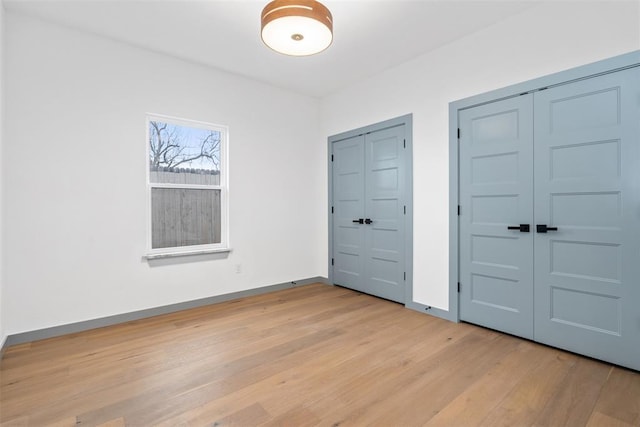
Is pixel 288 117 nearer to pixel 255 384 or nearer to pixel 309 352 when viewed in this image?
pixel 309 352

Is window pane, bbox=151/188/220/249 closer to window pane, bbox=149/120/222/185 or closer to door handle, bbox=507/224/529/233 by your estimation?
window pane, bbox=149/120/222/185

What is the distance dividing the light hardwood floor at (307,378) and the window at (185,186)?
3.42 feet

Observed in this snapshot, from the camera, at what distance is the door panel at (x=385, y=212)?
3.88 meters

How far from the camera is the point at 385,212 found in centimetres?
407

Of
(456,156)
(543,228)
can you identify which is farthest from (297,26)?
A: (543,228)

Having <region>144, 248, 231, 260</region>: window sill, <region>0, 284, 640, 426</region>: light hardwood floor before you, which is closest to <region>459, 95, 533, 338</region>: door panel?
<region>0, 284, 640, 426</region>: light hardwood floor

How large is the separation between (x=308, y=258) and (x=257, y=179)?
4.92 ft

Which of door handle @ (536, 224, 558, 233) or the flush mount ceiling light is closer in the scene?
the flush mount ceiling light

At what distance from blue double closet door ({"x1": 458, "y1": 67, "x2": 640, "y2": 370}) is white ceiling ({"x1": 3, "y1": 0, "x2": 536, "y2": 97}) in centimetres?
89

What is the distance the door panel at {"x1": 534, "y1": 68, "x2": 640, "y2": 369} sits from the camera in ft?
7.45

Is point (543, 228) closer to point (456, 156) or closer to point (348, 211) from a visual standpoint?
point (456, 156)

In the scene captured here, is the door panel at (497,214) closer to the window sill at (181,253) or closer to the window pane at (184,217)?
the window sill at (181,253)

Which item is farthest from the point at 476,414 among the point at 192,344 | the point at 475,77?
the point at 475,77

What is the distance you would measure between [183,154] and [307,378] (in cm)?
293
